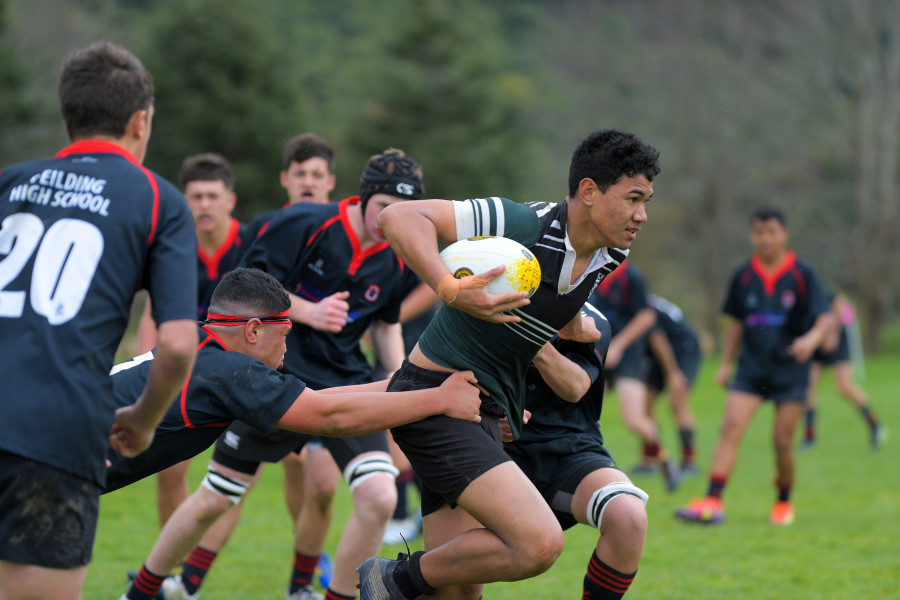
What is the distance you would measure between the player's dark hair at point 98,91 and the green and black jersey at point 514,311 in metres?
1.24

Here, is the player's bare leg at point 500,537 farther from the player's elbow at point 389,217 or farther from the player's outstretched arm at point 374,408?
the player's elbow at point 389,217

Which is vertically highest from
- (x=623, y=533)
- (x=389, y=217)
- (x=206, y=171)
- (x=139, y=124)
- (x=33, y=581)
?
(x=139, y=124)

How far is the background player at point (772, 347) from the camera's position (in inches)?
323

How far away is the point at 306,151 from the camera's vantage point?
20.9 ft

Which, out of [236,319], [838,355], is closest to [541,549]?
[236,319]

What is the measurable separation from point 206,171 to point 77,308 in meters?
3.70

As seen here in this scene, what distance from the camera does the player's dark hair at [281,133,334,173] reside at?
6.38 meters

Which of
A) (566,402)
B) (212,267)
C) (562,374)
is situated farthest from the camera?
(212,267)

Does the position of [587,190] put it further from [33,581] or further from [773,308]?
[773,308]

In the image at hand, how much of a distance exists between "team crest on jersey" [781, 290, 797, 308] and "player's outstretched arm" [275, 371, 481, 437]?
5.51 meters

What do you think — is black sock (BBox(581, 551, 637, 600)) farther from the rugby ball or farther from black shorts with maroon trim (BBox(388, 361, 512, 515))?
the rugby ball

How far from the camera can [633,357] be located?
34.6ft

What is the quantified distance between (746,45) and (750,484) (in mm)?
31539

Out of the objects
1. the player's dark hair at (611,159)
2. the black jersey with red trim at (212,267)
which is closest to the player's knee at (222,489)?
the black jersey with red trim at (212,267)
